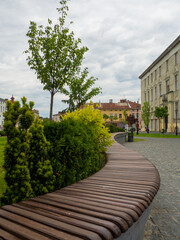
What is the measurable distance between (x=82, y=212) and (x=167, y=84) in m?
43.2

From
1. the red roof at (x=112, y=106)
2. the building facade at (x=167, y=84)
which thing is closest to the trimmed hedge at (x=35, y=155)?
the building facade at (x=167, y=84)

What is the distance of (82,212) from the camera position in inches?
69.6

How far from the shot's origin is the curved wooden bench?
146cm

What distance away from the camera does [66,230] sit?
1.48 meters

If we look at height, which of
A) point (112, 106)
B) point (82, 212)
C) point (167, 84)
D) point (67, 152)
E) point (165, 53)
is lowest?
point (82, 212)

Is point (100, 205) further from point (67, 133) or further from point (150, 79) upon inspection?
point (150, 79)

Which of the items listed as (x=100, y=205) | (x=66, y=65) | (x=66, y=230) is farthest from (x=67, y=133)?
(x=66, y=65)

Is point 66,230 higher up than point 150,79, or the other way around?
point 150,79

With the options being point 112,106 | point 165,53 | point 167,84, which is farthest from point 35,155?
point 112,106

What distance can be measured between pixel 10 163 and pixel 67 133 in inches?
47.8

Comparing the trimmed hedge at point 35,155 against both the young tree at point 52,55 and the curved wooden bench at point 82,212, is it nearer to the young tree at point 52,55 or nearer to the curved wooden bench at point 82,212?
the curved wooden bench at point 82,212

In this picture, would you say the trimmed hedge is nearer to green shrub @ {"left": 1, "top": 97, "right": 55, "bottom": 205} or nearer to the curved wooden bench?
green shrub @ {"left": 1, "top": 97, "right": 55, "bottom": 205}

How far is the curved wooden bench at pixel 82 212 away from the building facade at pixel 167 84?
32737 mm

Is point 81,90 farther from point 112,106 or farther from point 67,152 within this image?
point 112,106
